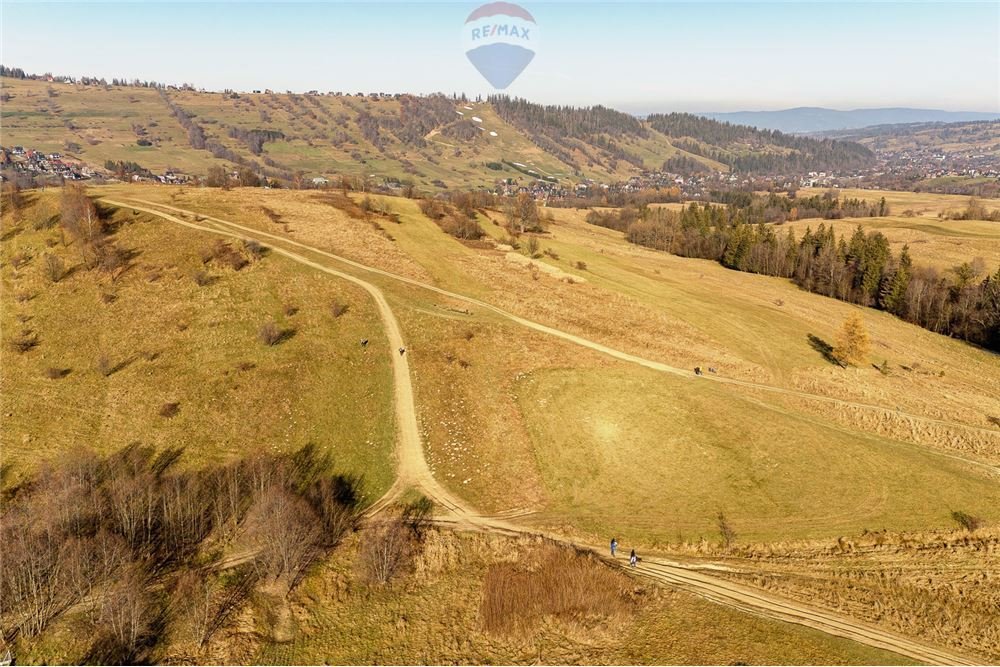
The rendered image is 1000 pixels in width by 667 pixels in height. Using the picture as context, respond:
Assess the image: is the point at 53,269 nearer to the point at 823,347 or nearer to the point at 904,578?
the point at 904,578

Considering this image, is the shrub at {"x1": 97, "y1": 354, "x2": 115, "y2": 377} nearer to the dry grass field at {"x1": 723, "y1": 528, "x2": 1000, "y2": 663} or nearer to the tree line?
the dry grass field at {"x1": 723, "y1": 528, "x2": 1000, "y2": 663}

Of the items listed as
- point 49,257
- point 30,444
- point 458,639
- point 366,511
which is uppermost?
point 49,257

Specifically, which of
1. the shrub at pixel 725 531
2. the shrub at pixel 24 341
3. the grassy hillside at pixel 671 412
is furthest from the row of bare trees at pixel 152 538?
the shrub at pixel 725 531

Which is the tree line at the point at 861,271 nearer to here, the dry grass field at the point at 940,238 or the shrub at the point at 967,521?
the dry grass field at the point at 940,238

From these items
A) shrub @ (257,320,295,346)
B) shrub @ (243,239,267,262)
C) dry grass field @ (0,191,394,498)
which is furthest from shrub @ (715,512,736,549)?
shrub @ (243,239,267,262)

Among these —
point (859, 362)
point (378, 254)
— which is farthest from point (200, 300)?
point (859, 362)

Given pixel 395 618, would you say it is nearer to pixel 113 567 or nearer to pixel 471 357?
pixel 113 567
